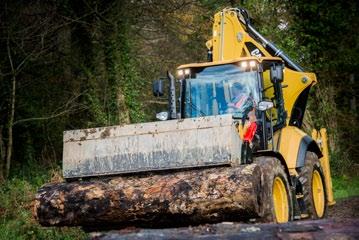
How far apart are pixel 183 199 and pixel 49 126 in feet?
36.4

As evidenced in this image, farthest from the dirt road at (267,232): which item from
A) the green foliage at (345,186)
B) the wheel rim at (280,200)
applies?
the green foliage at (345,186)

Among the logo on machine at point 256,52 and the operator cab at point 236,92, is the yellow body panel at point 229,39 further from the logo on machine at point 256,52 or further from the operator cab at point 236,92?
the operator cab at point 236,92

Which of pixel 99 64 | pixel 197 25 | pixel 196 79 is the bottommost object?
pixel 196 79

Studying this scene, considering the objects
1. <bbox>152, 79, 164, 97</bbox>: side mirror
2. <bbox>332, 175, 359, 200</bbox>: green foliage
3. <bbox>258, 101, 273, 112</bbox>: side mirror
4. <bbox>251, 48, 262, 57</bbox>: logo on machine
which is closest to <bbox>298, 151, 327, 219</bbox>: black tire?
<bbox>258, 101, 273, 112</bbox>: side mirror

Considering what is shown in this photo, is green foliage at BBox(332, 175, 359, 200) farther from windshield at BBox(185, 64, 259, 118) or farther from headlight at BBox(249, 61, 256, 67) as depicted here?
headlight at BBox(249, 61, 256, 67)

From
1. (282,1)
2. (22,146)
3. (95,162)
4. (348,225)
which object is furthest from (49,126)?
(348,225)

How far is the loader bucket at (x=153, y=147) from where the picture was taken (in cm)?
741

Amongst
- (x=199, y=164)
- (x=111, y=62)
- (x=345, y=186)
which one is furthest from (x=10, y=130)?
(x=345, y=186)

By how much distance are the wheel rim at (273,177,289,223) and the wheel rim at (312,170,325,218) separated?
202 centimetres

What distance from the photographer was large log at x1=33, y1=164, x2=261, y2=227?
6.88 metres

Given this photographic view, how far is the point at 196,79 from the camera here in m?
9.74

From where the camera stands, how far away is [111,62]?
17297 mm

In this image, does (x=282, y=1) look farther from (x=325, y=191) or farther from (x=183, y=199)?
(x=183, y=199)

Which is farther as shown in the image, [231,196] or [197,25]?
[197,25]
